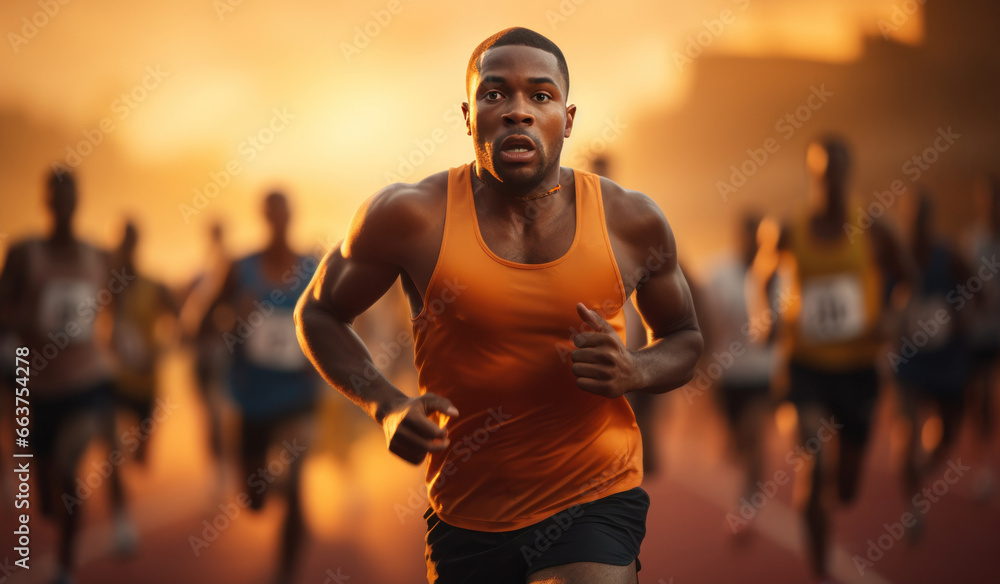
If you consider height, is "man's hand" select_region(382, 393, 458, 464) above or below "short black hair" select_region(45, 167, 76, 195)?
below

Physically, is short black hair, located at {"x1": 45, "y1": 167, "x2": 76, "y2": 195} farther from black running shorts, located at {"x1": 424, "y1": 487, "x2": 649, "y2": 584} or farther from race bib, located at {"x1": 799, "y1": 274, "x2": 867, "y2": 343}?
race bib, located at {"x1": 799, "y1": 274, "x2": 867, "y2": 343}

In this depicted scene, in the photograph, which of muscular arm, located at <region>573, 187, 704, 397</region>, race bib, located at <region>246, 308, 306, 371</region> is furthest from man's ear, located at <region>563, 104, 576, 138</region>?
race bib, located at <region>246, 308, 306, 371</region>

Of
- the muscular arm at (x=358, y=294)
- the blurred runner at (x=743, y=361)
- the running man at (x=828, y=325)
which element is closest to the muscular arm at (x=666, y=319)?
→ the muscular arm at (x=358, y=294)

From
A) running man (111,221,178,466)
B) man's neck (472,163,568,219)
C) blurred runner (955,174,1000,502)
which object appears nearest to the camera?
man's neck (472,163,568,219)

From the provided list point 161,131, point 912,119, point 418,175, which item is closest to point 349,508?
point 418,175

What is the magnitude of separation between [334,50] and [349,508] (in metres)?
5.00

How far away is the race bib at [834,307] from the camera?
482cm

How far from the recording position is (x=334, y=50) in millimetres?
9281

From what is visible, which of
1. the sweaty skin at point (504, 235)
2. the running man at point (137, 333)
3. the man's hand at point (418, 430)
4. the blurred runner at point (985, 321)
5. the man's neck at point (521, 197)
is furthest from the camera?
the blurred runner at point (985, 321)

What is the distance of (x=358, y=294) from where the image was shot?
1.96 metres

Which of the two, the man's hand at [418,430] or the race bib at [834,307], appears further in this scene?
the race bib at [834,307]

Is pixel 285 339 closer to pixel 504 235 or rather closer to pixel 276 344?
pixel 276 344

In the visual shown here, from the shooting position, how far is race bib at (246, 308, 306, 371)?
4715 mm

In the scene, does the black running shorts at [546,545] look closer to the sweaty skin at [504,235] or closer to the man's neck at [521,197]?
the sweaty skin at [504,235]
